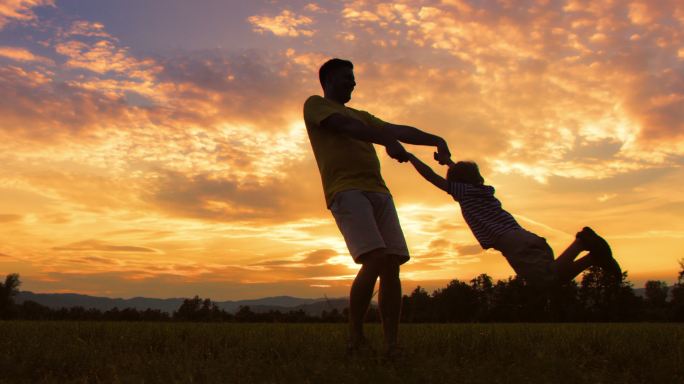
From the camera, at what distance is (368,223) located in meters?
5.08

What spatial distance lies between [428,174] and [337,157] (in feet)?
3.04

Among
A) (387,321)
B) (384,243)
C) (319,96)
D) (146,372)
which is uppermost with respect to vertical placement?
(319,96)

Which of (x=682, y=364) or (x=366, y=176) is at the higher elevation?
(x=366, y=176)

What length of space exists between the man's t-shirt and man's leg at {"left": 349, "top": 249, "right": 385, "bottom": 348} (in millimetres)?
713

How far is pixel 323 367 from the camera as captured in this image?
13.6 ft

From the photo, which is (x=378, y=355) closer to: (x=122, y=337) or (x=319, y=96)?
(x=319, y=96)

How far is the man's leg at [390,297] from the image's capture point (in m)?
5.22

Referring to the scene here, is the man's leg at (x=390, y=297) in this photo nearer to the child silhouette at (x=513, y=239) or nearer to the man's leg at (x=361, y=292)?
the man's leg at (x=361, y=292)

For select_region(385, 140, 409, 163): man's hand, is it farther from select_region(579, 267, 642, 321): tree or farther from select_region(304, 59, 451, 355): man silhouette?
select_region(579, 267, 642, 321): tree

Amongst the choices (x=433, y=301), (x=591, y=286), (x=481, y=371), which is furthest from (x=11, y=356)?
(x=433, y=301)

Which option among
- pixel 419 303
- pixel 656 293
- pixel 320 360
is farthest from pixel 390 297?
pixel 656 293

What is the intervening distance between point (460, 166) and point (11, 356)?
4.55 metres

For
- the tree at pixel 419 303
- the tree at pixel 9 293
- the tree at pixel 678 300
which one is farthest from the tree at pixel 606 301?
the tree at pixel 9 293

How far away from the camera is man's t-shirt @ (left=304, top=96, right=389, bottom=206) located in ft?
17.4
